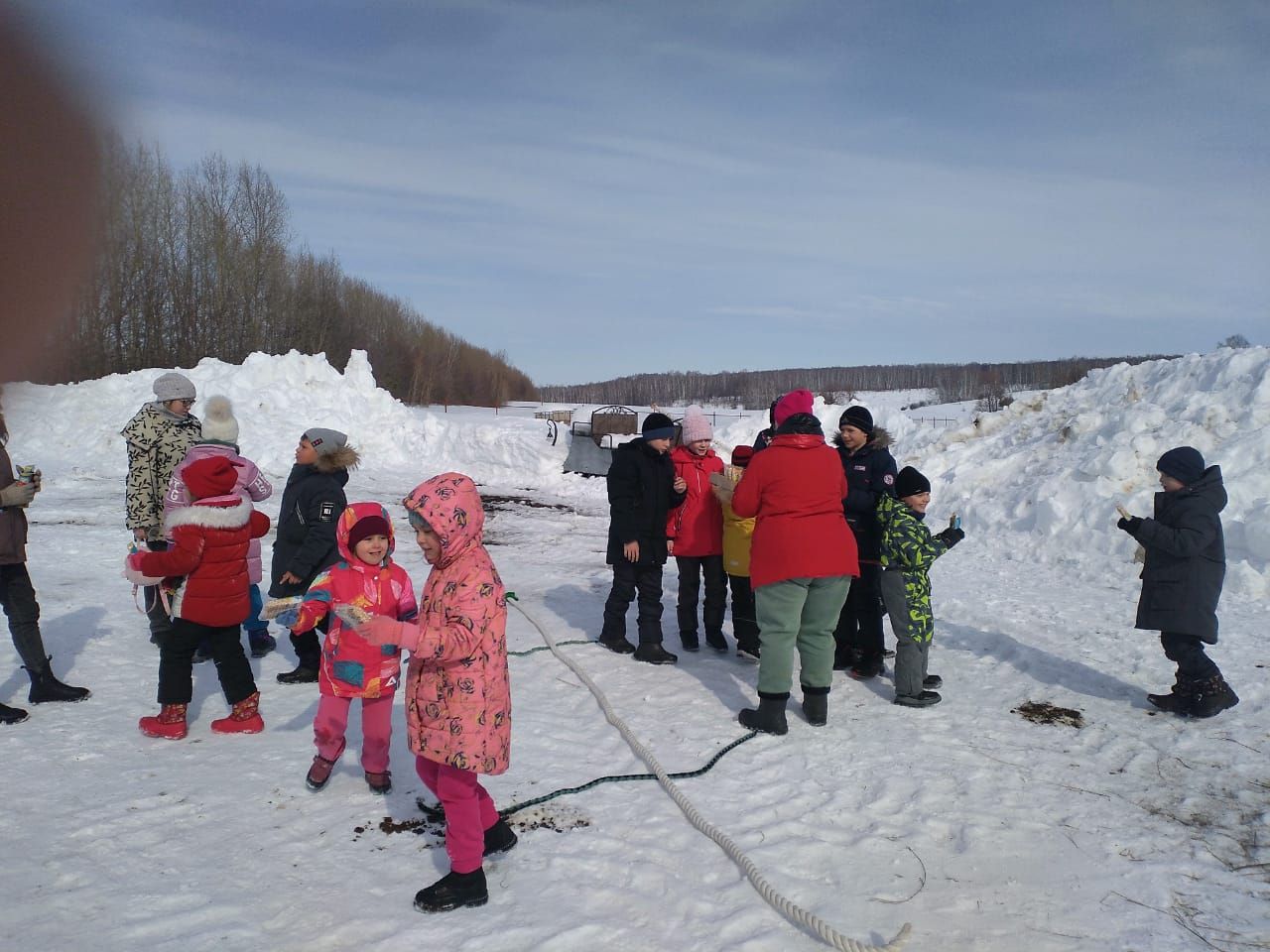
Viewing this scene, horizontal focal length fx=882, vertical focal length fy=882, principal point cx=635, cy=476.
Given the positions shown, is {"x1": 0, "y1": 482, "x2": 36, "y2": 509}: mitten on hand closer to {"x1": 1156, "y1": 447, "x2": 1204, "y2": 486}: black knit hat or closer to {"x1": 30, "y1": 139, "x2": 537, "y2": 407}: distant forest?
{"x1": 30, "y1": 139, "x2": 537, "y2": 407}: distant forest

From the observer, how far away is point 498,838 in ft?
12.6

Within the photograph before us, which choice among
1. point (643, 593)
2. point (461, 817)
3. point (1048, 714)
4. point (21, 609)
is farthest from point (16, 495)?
point (1048, 714)

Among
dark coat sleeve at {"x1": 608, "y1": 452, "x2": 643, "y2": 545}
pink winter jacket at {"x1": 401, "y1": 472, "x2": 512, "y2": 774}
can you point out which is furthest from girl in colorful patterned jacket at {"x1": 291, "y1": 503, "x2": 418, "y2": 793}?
dark coat sleeve at {"x1": 608, "y1": 452, "x2": 643, "y2": 545}

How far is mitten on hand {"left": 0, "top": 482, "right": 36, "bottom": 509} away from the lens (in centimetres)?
485

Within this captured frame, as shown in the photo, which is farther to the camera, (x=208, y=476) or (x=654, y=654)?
(x=654, y=654)

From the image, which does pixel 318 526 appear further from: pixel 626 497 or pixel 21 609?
pixel 626 497

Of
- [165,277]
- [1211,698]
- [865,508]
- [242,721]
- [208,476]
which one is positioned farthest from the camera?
[865,508]

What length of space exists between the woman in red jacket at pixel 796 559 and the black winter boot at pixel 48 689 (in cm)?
407

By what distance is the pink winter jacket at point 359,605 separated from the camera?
422 cm

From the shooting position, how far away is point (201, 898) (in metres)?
3.44

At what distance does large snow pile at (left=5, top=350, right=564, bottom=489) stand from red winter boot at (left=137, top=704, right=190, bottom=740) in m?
13.7

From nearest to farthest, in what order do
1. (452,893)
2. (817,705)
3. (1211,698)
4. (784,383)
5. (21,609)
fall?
(452,893), (21,609), (1211,698), (817,705), (784,383)

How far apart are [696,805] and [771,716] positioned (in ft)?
3.54

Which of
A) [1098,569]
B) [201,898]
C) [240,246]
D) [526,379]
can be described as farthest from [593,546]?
[526,379]
